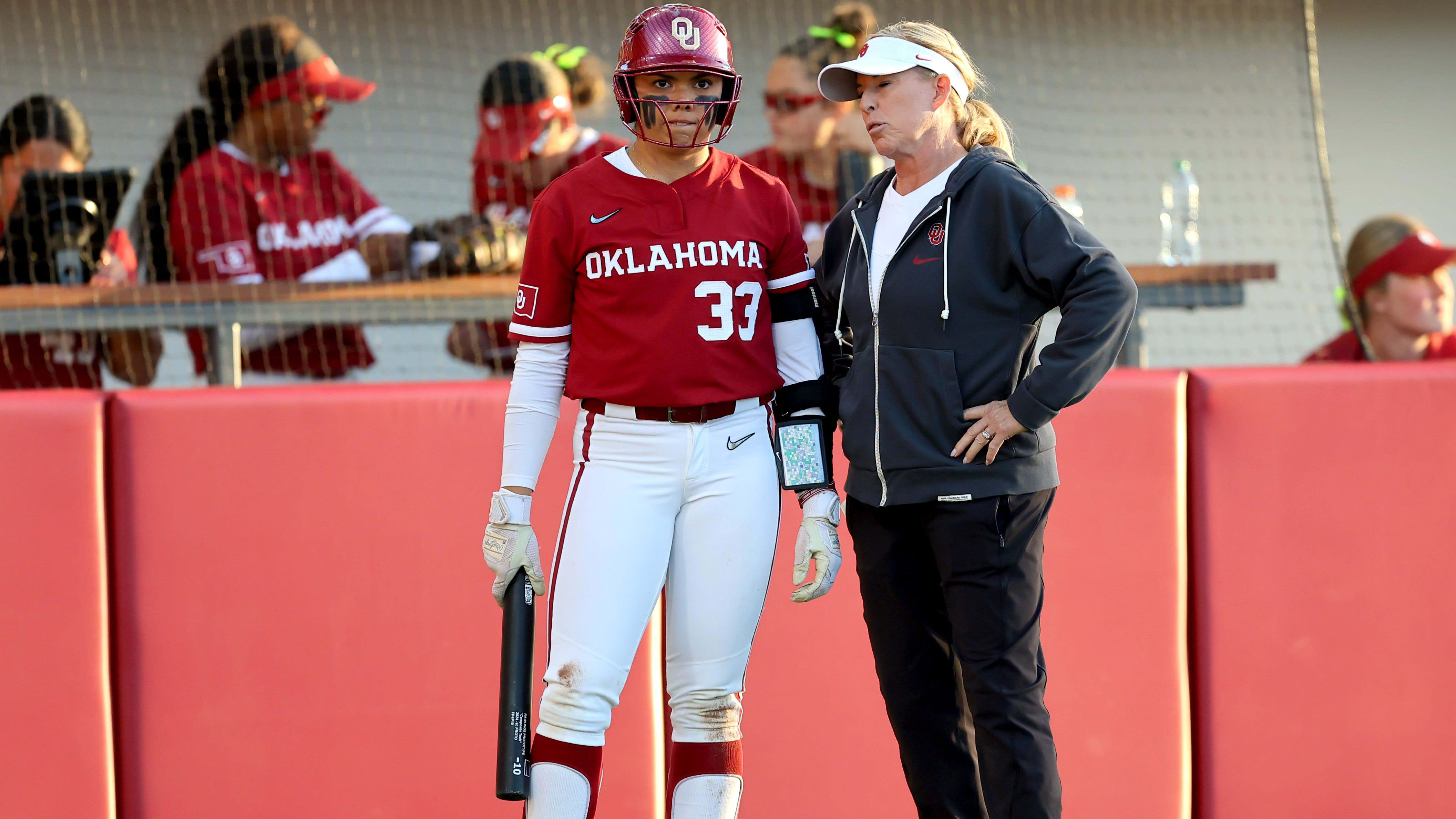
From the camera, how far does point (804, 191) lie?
4.66 m

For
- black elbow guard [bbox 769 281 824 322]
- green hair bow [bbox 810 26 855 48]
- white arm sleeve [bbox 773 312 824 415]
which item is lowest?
white arm sleeve [bbox 773 312 824 415]

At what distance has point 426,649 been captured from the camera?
2.88m

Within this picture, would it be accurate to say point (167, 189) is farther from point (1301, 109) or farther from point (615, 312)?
point (1301, 109)

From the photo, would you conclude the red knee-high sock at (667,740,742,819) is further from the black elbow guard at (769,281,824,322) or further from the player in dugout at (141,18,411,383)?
the player in dugout at (141,18,411,383)

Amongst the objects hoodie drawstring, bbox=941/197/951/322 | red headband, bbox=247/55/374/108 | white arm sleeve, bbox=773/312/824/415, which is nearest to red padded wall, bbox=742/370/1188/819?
white arm sleeve, bbox=773/312/824/415

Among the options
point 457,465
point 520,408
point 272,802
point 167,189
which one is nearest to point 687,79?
point 520,408

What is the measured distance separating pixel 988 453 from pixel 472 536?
1.29 metres

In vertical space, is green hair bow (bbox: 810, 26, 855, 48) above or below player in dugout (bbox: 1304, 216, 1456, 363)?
above

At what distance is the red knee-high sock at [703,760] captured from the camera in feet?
7.34

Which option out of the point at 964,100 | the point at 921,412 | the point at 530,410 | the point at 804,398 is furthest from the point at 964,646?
the point at 964,100

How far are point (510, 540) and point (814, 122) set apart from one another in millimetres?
2792

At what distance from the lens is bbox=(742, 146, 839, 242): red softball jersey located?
4527 mm

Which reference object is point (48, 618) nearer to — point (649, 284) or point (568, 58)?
point (649, 284)

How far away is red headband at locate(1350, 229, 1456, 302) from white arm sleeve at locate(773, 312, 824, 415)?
117 inches
